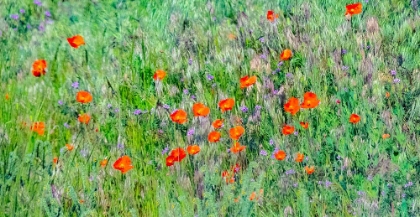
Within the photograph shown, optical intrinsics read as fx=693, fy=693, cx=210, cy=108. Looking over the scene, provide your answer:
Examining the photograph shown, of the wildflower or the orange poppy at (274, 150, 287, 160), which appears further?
the wildflower

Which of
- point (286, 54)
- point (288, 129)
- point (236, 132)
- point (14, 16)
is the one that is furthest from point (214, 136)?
point (14, 16)

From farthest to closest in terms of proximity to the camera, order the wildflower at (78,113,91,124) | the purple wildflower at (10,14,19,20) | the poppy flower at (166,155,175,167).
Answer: the purple wildflower at (10,14,19,20) < the wildflower at (78,113,91,124) < the poppy flower at (166,155,175,167)

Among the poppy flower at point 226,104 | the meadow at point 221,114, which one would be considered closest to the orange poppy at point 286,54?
the meadow at point 221,114

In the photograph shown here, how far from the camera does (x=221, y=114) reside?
3.23m

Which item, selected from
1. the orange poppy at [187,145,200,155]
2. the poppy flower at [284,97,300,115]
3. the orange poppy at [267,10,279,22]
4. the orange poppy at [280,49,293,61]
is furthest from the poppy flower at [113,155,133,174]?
the orange poppy at [267,10,279,22]

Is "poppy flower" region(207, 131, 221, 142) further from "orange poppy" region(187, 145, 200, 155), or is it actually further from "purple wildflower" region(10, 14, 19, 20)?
"purple wildflower" region(10, 14, 19, 20)

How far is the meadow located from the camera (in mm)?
2543

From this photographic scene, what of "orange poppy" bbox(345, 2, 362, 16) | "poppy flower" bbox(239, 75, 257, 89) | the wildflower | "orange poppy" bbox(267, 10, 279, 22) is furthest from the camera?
"orange poppy" bbox(267, 10, 279, 22)

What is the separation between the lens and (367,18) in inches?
159

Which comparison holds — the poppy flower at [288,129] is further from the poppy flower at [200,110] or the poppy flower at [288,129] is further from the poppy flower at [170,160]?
the poppy flower at [170,160]

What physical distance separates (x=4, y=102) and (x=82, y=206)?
1.04 m

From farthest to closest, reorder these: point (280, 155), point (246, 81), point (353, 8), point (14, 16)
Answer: point (14, 16) < point (353, 8) < point (246, 81) < point (280, 155)

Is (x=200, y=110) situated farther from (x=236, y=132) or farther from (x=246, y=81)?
(x=246, y=81)

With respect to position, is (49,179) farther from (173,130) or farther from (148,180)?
(173,130)
